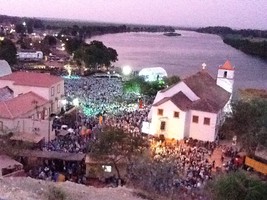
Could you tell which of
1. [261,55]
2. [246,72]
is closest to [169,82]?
[246,72]

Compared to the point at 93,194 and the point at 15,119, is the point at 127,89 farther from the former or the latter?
the point at 93,194

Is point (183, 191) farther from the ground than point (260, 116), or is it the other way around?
point (260, 116)

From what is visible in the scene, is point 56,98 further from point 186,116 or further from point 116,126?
point 116,126

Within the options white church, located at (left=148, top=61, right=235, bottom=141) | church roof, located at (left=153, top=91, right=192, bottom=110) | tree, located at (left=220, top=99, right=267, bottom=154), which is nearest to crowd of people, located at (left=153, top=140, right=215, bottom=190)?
white church, located at (left=148, top=61, right=235, bottom=141)

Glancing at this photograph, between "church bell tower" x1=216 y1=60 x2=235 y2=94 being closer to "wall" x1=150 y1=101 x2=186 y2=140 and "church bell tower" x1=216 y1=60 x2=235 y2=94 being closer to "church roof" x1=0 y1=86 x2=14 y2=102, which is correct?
"wall" x1=150 y1=101 x2=186 y2=140

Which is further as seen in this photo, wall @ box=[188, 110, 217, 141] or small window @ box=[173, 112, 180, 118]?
small window @ box=[173, 112, 180, 118]

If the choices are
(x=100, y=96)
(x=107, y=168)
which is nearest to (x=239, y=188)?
(x=107, y=168)

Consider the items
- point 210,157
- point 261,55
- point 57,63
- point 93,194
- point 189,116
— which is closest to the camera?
point 93,194
